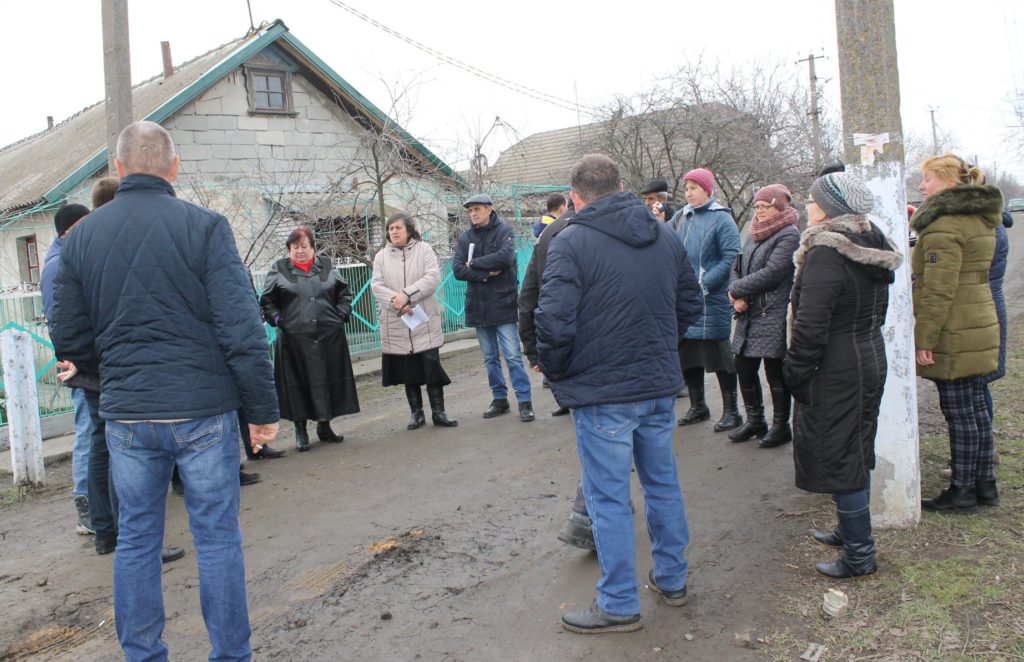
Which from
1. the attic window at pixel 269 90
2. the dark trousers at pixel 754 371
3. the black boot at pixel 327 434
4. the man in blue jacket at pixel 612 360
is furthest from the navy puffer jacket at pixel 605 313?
the attic window at pixel 269 90

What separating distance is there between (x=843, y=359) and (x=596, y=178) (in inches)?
53.2

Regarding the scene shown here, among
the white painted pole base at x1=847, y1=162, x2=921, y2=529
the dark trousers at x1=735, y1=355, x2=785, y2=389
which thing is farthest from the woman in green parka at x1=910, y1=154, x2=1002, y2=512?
the dark trousers at x1=735, y1=355, x2=785, y2=389

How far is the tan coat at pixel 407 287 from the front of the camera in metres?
7.06

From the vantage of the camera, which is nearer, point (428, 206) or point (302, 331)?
point (302, 331)

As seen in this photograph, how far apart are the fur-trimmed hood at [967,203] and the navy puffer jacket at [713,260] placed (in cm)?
210

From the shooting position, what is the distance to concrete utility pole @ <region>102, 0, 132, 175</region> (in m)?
8.12

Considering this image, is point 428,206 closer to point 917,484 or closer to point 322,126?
point 322,126

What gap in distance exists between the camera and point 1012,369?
290 inches

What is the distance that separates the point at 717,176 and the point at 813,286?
1553cm

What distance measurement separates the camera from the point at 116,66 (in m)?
8.16

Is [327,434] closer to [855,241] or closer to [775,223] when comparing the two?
[775,223]

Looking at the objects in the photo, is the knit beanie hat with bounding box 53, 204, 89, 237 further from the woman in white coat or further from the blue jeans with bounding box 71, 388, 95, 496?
the woman in white coat

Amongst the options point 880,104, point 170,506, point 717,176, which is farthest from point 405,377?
point 717,176

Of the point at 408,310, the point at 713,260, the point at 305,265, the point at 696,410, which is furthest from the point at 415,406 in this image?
the point at 713,260
